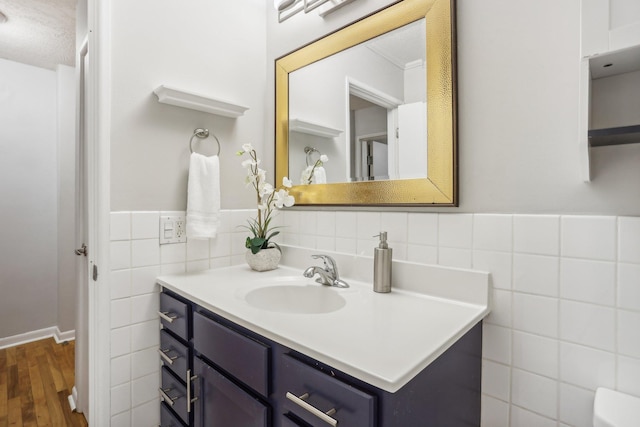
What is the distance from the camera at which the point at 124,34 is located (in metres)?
1.23

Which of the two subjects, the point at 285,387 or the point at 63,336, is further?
the point at 63,336

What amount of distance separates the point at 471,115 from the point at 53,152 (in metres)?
3.11

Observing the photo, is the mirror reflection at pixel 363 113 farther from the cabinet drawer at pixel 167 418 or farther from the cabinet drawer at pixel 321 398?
the cabinet drawer at pixel 167 418

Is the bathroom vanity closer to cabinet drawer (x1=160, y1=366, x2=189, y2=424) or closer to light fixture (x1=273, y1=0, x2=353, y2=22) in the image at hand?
cabinet drawer (x1=160, y1=366, x2=189, y2=424)

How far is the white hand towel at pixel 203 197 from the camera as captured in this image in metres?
1.33

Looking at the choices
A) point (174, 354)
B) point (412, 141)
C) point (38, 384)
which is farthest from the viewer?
point (38, 384)

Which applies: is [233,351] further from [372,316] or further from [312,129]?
[312,129]

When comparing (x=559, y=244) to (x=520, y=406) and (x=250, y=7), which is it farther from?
(x=250, y=7)

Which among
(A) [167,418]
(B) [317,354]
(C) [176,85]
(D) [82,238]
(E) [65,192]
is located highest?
(C) [176,85]

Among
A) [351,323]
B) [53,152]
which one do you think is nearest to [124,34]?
[351,323]

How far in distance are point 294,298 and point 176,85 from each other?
1.02 m

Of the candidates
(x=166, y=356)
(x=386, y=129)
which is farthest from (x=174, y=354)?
(x=386, y=129)

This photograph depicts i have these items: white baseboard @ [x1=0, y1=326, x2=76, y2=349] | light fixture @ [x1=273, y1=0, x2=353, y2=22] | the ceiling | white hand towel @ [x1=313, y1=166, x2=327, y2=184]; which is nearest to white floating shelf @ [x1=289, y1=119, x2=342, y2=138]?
white hand towel @ [x1=313, y1=166, x2=327, y2=184]

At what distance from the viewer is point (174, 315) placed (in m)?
1.20
